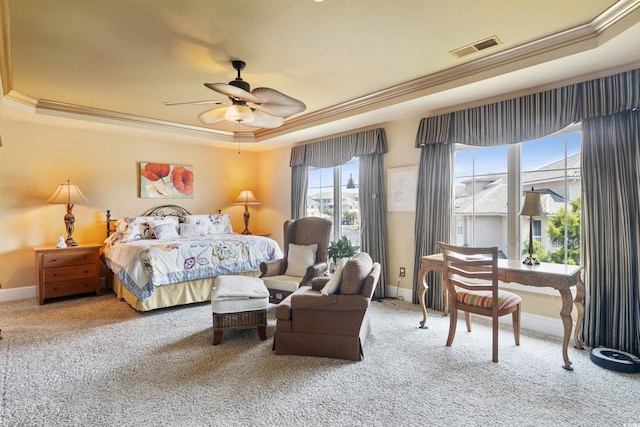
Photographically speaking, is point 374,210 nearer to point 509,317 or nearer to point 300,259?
point 300,259

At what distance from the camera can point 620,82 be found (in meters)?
2.76

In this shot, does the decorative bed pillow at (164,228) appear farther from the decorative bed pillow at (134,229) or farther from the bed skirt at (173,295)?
the bed skirt at (173,295)

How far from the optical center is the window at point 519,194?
322 cm

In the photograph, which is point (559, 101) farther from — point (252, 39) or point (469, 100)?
point (252, 39)

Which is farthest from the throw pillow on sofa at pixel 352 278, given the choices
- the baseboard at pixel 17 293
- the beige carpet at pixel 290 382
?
the baseboard at pixel 17 293

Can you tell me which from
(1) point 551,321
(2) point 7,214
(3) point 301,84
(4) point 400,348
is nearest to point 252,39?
(3) point 301,84

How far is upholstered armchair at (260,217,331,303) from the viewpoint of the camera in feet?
12.3

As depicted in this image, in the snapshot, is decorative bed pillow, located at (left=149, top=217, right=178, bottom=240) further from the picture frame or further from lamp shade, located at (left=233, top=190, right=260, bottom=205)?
the picture frame

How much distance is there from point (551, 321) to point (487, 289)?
3.68ft

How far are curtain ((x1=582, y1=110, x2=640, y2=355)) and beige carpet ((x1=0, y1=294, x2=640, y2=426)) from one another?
370 millimetres

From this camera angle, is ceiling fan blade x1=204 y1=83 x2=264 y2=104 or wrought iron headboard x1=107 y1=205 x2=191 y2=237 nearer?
ceiling fan blade x1=204 y1=83 x2=264 y2=104

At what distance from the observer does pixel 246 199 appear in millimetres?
6238

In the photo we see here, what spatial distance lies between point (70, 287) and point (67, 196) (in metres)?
1.21

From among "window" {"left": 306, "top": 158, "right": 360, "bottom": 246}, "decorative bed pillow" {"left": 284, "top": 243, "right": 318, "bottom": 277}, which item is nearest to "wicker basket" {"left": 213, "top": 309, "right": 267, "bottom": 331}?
"decorative bed pillow" {"left": 284, "top": 243, "right": 318, "bottom": 277}
